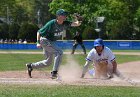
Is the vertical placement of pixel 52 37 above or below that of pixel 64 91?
above

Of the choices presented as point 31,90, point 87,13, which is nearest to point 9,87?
point 31,90

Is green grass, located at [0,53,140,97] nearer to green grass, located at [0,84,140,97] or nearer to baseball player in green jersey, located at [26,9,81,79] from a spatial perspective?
green grass, located at [0,84,140,97]

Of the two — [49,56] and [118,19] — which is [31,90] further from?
[118,19]

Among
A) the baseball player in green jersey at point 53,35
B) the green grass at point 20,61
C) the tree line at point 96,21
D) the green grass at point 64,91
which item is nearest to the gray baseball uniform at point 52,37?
the baseball player in green jersey at point 53,35

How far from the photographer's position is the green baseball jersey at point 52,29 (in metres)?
12.2

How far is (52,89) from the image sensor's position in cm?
950

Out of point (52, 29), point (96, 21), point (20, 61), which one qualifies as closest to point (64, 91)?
point (52, 29)

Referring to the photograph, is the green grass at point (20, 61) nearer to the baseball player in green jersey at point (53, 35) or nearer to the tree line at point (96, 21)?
the baseball player in green jersey at point (53, 35)

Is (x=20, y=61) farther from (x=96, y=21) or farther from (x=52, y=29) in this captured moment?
(x=96, y=21)

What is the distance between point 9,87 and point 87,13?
5230cm

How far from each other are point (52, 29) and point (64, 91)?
3411 mm

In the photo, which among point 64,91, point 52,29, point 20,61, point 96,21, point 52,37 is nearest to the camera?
point 64,91

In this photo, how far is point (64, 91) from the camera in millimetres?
9148

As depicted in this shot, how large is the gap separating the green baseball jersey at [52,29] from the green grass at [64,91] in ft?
7.70
